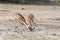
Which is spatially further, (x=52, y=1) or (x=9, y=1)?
(x=52, y=1)

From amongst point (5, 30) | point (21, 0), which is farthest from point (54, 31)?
point (21, 0)

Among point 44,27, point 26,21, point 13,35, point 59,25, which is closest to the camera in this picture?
point 13,35

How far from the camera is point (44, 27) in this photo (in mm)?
15883

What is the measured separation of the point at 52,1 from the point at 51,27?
20.0 metres

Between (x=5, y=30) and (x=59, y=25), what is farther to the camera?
(x=59, y=25)

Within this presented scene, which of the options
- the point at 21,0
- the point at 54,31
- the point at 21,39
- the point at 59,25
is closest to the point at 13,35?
the point at 21,39

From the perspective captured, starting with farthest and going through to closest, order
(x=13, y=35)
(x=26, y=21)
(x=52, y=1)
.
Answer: (x=52, y=1)
(x=26, y=21)
(x=13, y=35)

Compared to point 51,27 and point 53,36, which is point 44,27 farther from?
point 53,36

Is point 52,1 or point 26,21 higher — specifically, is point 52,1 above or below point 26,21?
below

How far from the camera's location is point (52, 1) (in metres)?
35.8

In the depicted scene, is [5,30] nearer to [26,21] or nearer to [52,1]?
[26,21]

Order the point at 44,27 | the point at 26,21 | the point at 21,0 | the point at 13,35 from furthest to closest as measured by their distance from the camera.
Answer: the point at 21,0 → the point at 44,27 → the point at 26,21 → the point at 13,35

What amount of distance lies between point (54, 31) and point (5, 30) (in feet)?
7.46

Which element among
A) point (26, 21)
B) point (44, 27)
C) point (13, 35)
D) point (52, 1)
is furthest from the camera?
point (52, 1)
